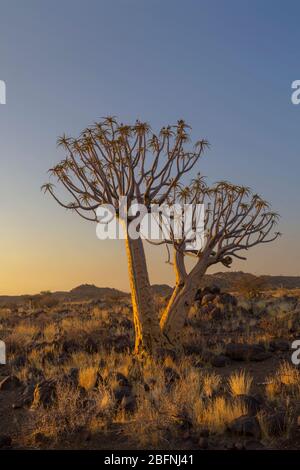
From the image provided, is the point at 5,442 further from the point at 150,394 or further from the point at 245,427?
the point at 245,427

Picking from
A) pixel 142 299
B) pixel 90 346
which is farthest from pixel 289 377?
pixel 90 346

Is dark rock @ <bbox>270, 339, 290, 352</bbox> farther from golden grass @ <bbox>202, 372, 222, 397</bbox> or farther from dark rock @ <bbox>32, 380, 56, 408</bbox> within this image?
dark rock @ <bbox>32, 380, 56, 408</bbox>

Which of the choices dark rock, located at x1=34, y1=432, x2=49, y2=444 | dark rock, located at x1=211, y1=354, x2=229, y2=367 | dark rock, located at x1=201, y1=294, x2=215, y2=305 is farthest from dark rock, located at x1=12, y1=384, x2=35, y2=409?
dark rock, located at x1=201, y1=294, x2=215, y2=305

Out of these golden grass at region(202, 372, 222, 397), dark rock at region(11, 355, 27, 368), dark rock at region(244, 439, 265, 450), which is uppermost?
dark rock at region(11, 355, 27, 368)

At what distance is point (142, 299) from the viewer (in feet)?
38.3

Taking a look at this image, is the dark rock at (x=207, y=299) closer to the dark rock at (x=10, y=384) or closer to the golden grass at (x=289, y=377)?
the golden grass at (x=289, y=377)

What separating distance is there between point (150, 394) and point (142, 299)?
3793 mm

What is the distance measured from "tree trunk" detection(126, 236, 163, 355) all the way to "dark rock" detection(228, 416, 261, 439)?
17.9ft

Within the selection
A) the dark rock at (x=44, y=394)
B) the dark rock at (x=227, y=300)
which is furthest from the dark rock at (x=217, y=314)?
the dark rock at (x=44, y=394)

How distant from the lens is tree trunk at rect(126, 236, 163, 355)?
459 inches

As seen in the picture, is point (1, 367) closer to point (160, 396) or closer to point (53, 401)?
point (53, 401)
